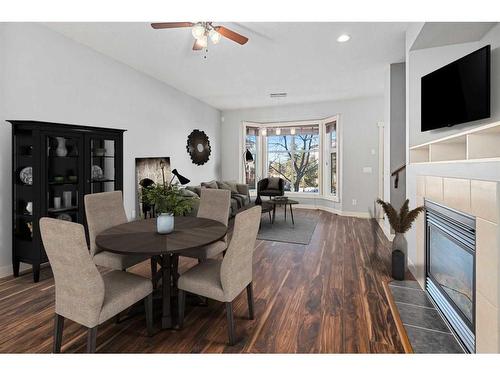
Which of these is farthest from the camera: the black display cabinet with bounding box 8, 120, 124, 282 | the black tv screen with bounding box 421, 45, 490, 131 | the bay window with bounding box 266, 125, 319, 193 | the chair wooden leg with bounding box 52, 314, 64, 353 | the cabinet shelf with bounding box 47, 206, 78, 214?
the bay window with bounding box 266, 125, 319, 193

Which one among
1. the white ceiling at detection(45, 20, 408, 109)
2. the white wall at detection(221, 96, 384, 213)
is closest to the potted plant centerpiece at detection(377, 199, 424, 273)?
the white ceiling at detection(45, 20, 408, 109)

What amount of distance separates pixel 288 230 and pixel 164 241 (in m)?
3.37

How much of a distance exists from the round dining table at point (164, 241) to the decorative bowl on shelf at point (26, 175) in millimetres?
1392

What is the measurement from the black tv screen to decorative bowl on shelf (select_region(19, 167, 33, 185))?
4332 millimetres

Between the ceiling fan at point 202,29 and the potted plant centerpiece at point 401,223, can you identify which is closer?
the ceiling fan at point 202,29

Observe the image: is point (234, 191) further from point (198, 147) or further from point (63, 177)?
point (63, 177)

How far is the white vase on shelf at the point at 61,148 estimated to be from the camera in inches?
122

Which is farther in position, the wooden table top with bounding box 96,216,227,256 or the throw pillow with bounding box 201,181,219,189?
the throw pillow with bounding box 201,181,219,189

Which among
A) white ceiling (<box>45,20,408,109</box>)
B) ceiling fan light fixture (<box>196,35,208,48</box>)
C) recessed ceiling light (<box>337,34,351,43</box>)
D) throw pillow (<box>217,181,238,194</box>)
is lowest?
throw pillow (<box>217,181,238,194</box>)

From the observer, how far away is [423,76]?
301 cm

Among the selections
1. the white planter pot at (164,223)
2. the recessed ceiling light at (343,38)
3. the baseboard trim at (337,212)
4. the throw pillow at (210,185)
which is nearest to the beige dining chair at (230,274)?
the white planter pot at (164,223)

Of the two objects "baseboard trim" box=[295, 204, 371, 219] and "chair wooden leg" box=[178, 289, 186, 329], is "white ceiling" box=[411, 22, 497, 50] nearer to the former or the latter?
"chair wooden leg" box=[178, 289, 186, 329]

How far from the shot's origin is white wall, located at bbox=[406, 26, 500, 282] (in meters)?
2.34

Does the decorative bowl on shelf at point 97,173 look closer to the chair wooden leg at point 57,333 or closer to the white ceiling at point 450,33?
the chair wooden leg at point 57,333
